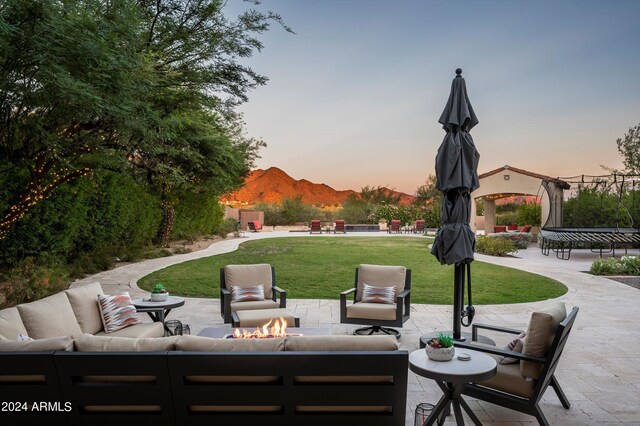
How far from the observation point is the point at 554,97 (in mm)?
16828

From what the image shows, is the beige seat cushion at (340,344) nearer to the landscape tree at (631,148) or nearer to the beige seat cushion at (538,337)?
the beige seat cushion at (538,337)

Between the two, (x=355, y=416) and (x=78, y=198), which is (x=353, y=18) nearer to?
(x=78, y=198)

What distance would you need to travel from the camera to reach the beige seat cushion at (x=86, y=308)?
4.91m

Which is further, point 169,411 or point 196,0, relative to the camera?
point 196,0

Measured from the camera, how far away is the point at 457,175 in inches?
184

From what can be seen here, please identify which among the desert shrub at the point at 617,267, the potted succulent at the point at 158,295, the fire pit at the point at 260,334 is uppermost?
the potted succulent at the point at 158,295

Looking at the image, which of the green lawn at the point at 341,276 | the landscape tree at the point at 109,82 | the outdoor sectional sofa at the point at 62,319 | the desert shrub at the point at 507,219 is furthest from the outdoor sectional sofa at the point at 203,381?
the desert shrub at the point at 507,219

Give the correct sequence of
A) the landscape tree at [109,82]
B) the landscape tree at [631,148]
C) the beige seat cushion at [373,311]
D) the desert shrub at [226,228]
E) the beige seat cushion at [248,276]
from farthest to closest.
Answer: the desert shrub at [226,228], the landscape tree at [631,148], the beige seat cushion at [248,276], the beige seat cushion at [373,311], the landscape tree at [109,82]

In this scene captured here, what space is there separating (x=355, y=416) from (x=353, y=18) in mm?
14024

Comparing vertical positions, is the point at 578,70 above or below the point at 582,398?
above

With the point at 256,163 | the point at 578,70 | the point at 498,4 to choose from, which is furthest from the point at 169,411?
the point at 256,163

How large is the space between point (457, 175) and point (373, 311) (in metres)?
2.30

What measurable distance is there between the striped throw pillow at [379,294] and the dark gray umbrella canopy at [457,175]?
66.2 inches

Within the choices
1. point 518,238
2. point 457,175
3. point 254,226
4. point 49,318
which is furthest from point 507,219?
point 49,318
